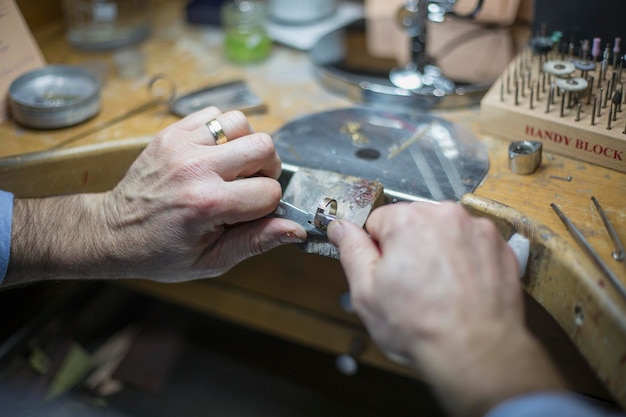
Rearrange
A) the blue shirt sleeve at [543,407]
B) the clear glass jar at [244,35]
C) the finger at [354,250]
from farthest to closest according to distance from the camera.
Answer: the clear glass jar at [244,35] < the finger at [354,250] < the blue shirt sleeve at [543,407]

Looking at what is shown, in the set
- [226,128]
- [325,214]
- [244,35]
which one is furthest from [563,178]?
[244,35]

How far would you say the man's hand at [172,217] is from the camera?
788 mm

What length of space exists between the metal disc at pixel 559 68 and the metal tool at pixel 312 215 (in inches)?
15.6

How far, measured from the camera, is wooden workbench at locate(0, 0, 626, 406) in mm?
711

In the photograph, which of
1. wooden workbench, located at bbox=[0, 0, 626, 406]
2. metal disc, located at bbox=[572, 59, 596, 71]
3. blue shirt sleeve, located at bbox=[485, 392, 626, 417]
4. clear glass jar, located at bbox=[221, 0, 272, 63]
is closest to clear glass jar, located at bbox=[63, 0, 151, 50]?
wooden workbench, located at bbox=[0, 0, 626, 406]

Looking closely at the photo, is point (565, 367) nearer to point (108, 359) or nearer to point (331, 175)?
point (331, 175)

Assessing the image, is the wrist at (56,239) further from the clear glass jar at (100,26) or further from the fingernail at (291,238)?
the clear glass jar at (100,26)

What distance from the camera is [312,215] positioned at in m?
0.80

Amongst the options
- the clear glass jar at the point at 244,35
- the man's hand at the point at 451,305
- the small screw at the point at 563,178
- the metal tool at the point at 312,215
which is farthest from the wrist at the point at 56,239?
the small screw at the point at 563,178

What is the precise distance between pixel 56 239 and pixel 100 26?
64 cm

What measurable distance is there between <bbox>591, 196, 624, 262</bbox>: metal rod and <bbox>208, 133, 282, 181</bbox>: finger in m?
0.41

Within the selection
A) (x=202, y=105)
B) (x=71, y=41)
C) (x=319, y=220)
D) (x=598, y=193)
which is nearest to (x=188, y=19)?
(x=71, y=41)

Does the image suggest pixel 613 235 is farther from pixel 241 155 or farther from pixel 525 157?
pixel 241 155

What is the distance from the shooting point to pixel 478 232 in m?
0.65
